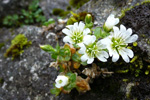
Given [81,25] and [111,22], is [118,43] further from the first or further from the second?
[81,25]

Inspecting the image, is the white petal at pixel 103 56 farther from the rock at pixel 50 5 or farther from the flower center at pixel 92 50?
the rock at pixel 50 5

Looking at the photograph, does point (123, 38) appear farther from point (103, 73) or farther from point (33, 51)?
point (33, 51)

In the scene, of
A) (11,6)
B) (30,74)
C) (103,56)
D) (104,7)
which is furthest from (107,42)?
(11,6)

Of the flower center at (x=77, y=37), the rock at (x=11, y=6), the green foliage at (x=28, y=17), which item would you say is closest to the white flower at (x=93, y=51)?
the flower center at (x=77, y=37)

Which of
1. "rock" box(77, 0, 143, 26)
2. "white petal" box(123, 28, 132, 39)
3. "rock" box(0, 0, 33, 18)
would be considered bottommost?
"white petal" box(123, 28, 132, 39)

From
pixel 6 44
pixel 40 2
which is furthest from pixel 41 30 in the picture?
pixel 40 2

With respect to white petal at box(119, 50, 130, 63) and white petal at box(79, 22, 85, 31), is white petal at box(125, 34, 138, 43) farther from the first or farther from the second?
white petal at box(79, 22, 85, 31)

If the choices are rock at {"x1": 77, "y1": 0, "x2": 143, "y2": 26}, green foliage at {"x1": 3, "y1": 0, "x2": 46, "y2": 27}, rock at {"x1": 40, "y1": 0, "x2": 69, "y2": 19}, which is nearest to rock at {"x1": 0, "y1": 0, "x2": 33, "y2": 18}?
green foliage at {"x1": 3, "y1": 0, "x2": 46, "y2": 27}
